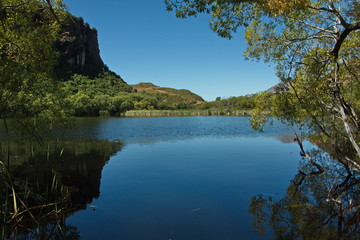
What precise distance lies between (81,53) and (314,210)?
162656 millimetres

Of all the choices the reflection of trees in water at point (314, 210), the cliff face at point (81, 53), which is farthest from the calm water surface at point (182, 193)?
the cliff face at point (81, 53)

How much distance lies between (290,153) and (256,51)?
11941 millimetres

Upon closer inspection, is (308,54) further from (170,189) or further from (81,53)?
(81,53)

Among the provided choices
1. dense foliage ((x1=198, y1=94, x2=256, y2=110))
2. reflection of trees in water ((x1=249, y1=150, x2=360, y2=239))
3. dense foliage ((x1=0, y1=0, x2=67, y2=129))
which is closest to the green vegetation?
reflection of trees in water ((x1=249, y1=150, x2=360, y2=239))

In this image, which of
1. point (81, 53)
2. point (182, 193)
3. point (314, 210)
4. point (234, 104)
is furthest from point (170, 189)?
point (81, 53)

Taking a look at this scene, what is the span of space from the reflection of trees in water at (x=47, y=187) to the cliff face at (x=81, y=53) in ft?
385

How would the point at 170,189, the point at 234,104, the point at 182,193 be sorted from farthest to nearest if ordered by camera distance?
the point at 234,104
the point at 170,189
the point at 182,193

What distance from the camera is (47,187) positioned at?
7730mm

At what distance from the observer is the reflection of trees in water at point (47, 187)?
728cm

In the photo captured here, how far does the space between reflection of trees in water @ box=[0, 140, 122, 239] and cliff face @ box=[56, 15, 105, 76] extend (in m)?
117

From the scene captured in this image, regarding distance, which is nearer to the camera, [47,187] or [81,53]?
[47,187]

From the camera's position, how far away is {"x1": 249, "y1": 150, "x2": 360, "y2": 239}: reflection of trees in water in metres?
7.45

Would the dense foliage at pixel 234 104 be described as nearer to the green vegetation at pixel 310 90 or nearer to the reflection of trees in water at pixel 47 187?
the reflection of trees in water at pixel 47 187

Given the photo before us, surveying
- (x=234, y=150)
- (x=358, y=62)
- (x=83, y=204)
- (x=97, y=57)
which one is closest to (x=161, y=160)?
(x=234, y=150)
